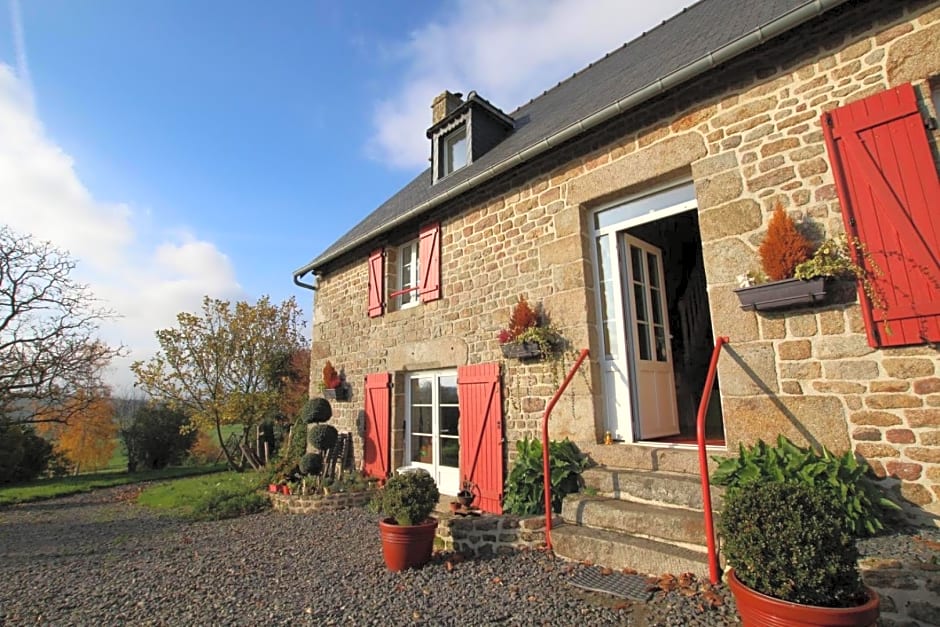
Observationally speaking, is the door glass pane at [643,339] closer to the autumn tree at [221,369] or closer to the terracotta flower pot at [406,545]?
the terracotta flower pot at [406,545]

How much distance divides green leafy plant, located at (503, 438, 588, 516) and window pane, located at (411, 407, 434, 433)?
2138mm

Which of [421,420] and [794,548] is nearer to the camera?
[794,548]

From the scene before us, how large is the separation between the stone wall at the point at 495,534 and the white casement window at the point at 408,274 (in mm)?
3520

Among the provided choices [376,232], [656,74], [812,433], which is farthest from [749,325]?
[376,232]

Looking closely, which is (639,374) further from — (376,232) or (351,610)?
(376,232)

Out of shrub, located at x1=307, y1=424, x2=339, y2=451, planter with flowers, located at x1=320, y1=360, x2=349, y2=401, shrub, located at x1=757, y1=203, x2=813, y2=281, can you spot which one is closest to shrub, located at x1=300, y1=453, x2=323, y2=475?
shrub, located at x1=307, y1=424, x2=339, y2=451

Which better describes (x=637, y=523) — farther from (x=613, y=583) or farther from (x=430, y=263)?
(x=430, y=263)

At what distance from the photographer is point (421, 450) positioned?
6480 mm

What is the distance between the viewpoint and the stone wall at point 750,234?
2.89 meters

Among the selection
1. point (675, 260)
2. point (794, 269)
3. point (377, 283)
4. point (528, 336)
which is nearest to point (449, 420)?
point (528, 336)

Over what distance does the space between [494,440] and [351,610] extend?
238 centimetres

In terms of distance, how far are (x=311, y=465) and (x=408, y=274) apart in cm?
320

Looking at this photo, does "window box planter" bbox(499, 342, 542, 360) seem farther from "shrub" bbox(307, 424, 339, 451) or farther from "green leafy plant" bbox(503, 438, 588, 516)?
"shrub" bbox(307, 424, 339, 451)

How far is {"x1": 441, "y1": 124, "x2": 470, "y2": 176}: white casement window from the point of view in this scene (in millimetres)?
7281
